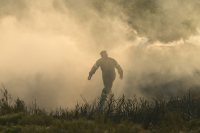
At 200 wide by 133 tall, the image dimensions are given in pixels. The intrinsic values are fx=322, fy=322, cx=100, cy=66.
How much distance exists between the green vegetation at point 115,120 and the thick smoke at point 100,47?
32.5ft

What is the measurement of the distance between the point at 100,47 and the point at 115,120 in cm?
2833

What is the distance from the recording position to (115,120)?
24.1ft

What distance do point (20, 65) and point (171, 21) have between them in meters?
16.5

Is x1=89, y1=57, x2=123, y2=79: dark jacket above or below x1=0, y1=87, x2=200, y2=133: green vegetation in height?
above

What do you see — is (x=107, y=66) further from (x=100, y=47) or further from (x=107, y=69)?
(x=100, y=47)

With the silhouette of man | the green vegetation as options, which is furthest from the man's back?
the green vegetation

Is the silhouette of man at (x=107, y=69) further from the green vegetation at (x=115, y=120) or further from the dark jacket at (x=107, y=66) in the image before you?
the green vegetation at (x=115, y=120)

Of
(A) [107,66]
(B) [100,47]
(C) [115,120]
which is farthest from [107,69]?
(B) [100,47]

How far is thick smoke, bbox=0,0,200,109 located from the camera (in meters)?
20.9

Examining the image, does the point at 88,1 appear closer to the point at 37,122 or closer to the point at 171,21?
the point at 171,21

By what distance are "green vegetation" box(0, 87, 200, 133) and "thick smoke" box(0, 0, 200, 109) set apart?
32.5 ft

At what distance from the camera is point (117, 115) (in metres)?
7.38

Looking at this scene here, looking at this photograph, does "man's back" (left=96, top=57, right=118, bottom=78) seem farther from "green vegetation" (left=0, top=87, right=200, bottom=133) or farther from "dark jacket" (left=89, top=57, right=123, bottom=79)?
"green vegetation" (left=0, top=87, right=200, bottom=133)

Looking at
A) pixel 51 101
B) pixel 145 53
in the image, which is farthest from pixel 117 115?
pixel 145 53
